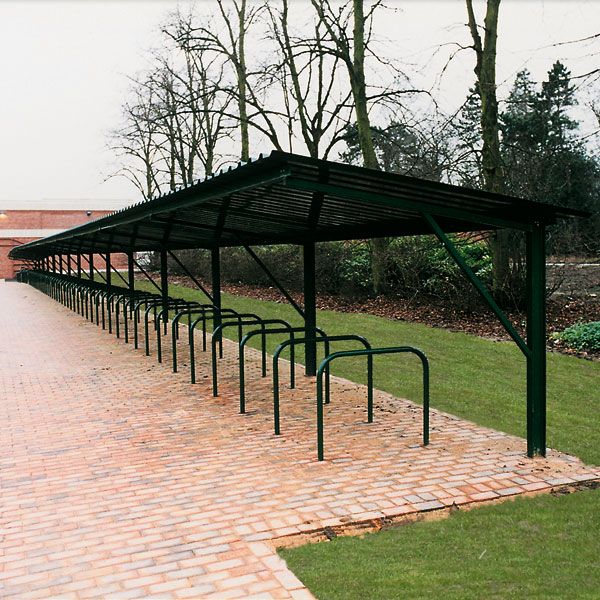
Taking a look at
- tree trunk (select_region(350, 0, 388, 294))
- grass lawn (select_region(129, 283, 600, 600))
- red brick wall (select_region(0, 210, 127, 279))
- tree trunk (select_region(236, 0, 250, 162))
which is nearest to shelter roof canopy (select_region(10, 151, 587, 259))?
grass lawn (select_region(129, 283, 600, 600))

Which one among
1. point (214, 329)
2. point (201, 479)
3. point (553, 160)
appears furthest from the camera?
point (553, 160)

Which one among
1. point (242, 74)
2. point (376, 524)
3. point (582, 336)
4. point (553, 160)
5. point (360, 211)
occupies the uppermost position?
point (242, 74)

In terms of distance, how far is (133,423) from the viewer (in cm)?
698

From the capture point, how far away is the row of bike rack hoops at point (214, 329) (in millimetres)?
6137

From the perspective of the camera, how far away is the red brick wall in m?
50.5

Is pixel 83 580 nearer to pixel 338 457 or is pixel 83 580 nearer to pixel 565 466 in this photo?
pixel 338 457

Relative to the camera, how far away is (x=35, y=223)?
5294 cm

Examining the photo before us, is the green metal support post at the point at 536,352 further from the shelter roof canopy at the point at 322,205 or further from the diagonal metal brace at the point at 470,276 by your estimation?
the shelter roof canopy at the point at 322,205

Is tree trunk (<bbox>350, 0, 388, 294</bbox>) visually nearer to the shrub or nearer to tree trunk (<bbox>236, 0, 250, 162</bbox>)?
tree trunk (<bbox>236, 0, 250, 162</bbox>)

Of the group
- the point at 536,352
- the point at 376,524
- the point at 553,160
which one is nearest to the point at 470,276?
the point at 536,352

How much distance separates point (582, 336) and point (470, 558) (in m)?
8.38

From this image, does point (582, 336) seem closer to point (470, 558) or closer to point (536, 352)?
point (536, 352)

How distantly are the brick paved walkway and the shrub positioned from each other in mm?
4580

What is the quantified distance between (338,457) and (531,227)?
2380 mm
